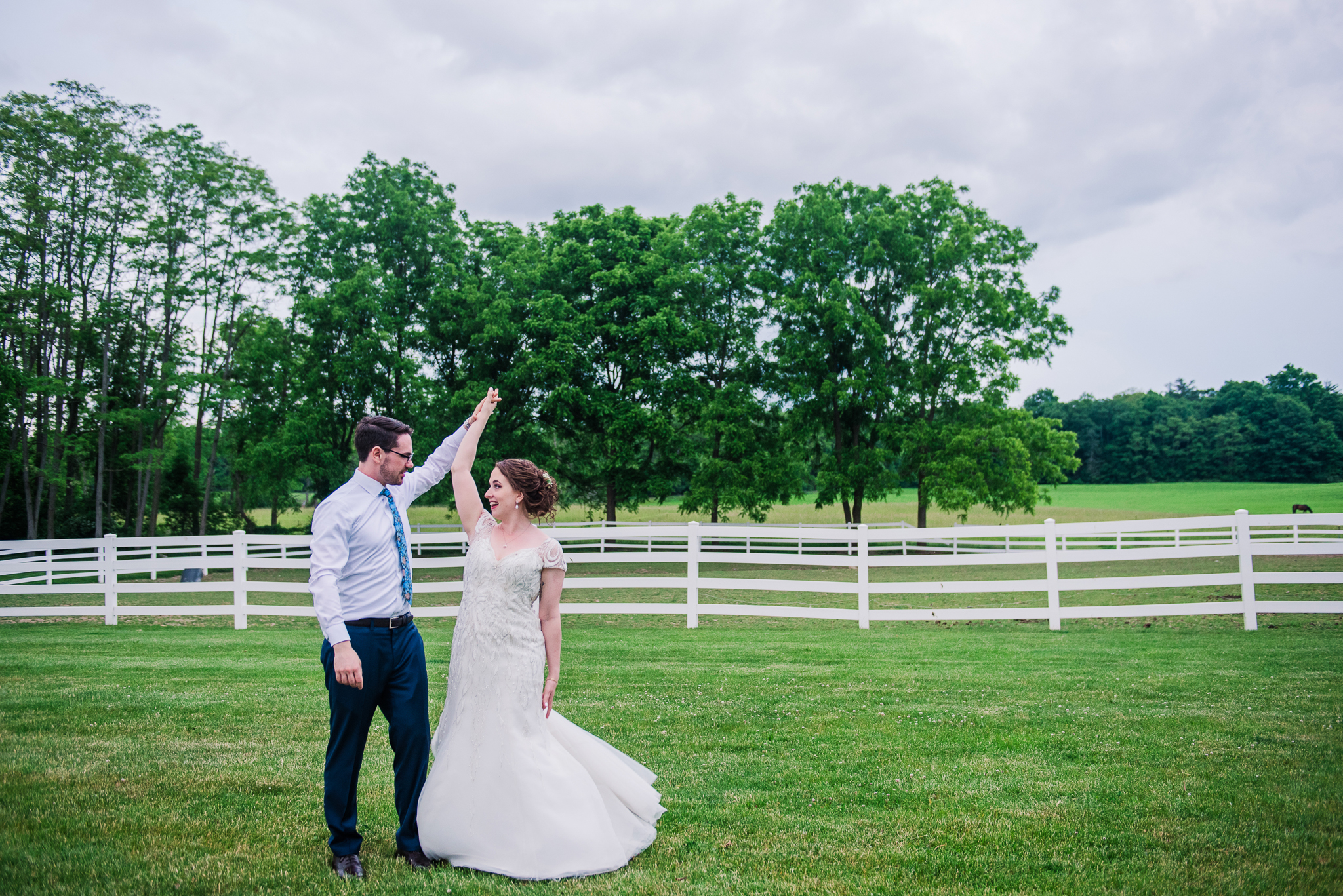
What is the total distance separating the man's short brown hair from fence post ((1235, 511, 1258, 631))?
11.5 metres

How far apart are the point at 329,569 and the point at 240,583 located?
1111 centimetres

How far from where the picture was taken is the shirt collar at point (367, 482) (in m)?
4.05

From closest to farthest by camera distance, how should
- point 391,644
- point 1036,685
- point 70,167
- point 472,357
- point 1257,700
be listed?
point 391,644 → point 1257,700 → point 1036,685 → point 70,167 → point 472,357

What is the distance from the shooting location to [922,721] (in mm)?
6629

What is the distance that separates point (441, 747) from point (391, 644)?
0.58 meters

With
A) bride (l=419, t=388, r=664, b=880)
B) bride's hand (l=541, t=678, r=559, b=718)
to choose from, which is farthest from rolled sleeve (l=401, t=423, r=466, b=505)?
bride's hand (l=541, t=678, r=559, b=718)

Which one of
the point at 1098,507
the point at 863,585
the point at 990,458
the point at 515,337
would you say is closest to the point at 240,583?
the point at 863,585

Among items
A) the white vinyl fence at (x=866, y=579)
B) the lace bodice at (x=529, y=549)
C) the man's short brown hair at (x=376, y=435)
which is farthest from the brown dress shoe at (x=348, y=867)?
the white vinyl fence at (x=866, y=579)

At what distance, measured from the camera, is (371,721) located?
12.8 feet

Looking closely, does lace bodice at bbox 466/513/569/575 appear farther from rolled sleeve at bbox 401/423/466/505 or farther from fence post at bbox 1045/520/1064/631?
fence post at bbox 1045/520/1064/631

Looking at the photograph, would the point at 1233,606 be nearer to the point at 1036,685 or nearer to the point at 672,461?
the point at 1036,685

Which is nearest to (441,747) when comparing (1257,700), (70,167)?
(1257,700)

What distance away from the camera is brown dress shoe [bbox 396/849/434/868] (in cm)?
398

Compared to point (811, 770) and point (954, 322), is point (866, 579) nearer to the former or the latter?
point (811, 770)
